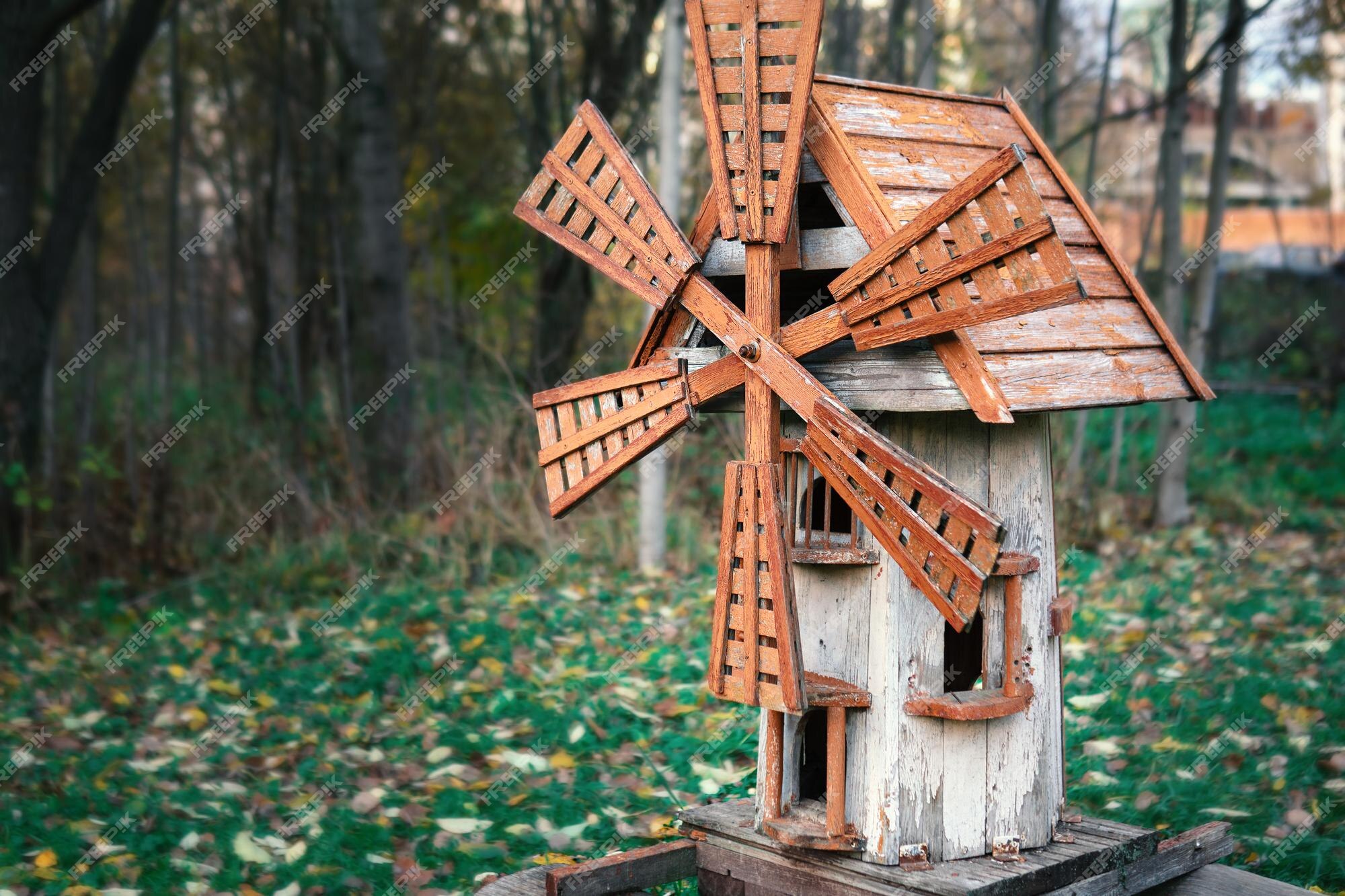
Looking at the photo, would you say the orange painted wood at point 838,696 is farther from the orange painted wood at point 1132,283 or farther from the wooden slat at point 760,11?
the wooden slat at point 760,11

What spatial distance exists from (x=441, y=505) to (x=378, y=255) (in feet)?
9.00

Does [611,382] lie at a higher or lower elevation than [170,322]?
lower

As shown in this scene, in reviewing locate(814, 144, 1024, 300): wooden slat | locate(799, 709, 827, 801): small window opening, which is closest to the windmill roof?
locate(814, 144, 1024, 300): wooden slat

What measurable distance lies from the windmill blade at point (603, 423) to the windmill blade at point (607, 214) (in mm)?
282

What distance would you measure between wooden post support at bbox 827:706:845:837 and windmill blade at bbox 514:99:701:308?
1451mm

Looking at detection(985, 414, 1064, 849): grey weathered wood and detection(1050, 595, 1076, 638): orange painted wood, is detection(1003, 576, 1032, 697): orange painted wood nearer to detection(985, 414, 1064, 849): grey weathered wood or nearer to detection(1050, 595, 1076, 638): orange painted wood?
detection(985, 414, 1064, 849): grey weathered wood

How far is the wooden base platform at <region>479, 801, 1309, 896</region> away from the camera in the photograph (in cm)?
377

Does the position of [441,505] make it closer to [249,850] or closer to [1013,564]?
[249,850]

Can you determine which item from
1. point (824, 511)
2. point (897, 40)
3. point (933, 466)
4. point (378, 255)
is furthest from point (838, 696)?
point (897, 40)

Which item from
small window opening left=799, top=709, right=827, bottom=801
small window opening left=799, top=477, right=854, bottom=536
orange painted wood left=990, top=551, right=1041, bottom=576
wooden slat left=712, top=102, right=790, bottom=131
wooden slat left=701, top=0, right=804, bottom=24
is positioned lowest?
small window opening left=799, top=709, right=827, bottom=801

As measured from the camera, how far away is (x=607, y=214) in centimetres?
411

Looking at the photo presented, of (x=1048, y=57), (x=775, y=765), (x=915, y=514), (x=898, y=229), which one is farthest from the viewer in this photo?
(x=1048, y=57)

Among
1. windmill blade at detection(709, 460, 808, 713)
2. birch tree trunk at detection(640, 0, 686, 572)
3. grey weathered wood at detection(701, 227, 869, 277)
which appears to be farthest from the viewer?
birch tree trunk at detection(640, 0, 686, 572)

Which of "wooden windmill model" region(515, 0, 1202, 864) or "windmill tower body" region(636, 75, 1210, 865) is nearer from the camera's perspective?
"wooden windmill model" region(515, 0, 1202, 864)
